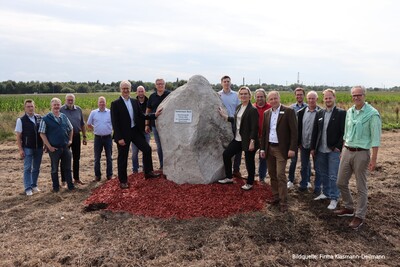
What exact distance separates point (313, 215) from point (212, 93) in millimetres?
3200

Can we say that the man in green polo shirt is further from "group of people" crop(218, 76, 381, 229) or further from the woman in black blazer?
the woman in black blazer

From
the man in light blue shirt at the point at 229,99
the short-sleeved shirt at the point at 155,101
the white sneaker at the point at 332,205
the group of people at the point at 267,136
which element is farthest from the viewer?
A: the short-sleeved shirt at the point at 155,101

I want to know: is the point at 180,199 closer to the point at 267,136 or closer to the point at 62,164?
the point at 267,136

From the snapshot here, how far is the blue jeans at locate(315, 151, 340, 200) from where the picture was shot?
6223 mm

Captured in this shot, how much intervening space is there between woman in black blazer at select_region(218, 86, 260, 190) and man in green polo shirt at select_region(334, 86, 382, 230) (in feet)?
5.26

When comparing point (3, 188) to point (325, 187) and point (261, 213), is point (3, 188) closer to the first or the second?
point (261, 213)

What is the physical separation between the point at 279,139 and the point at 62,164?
16.2 feet

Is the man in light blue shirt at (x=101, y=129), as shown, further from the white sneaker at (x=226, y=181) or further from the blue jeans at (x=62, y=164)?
the white sneaker at (x=226, y=181)

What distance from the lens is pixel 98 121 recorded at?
8078 millimetres

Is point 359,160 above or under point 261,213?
above

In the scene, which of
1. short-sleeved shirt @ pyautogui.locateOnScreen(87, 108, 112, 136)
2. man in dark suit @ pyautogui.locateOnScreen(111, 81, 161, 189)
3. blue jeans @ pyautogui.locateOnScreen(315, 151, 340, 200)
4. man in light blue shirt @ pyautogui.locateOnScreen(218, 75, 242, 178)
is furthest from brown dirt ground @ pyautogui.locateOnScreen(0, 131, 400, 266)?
short-sleeved shirt @ pyautogui.locateOnScreen(87, 108, 112, 136)

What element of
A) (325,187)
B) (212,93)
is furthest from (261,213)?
(212,93)

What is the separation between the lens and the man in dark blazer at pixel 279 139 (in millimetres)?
5883

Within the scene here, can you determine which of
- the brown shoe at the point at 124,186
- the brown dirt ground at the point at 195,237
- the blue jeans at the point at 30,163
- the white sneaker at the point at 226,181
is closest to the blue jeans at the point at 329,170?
the brown dirt ground at the point at 195,237
